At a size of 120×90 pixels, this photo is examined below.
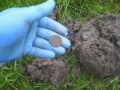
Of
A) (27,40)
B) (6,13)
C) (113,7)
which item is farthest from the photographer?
(113,7)

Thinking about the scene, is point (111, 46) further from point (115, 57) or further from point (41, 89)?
point (41, 89)

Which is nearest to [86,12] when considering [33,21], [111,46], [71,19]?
[71,19]

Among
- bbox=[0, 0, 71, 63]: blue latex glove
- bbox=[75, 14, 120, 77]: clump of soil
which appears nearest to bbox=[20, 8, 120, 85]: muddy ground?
bbox=[75, 14, 120, 77]: clump of soil

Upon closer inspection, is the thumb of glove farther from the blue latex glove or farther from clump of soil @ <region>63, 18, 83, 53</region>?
clump of soil @ <region>63, 18, 83, 53</region>

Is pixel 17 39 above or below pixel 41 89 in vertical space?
above

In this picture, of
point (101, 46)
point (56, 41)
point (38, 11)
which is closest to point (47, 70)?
point (56, 41)

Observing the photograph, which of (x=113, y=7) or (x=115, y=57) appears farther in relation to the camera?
(x=113, y=7)
